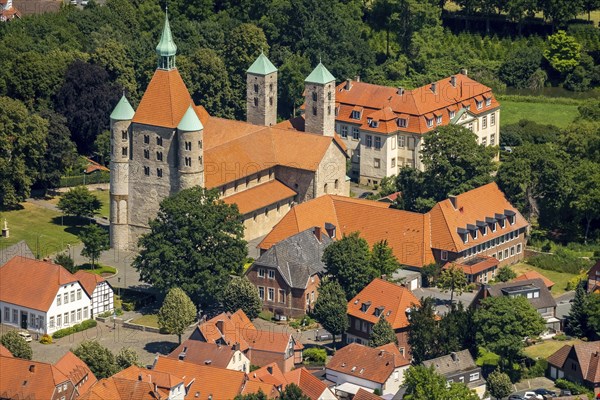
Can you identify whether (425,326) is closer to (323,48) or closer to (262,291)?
(262,291)

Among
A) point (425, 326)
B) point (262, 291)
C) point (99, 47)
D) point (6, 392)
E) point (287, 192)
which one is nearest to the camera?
point (6, 392)

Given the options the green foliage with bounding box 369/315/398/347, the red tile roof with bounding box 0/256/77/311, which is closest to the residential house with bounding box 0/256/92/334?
the red tile roof with bounding box 0/256/77/311

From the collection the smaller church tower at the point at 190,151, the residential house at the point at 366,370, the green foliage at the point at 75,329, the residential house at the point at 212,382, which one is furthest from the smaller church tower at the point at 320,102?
the residential house at the point at 212,382

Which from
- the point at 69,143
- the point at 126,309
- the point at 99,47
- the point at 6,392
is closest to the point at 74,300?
the point at 126,309

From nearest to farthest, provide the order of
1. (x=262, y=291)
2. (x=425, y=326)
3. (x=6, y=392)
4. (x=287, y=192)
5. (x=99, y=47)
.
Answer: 1. (x=6, y=392)
2. (x=425, y=326)
3. (x=262, y=291)
4. (x=287, y=192)
5. (x=99, y=47)

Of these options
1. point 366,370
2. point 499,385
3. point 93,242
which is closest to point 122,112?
point 93,242

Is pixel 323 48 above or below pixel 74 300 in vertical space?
above

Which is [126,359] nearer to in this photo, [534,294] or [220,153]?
[220,153]

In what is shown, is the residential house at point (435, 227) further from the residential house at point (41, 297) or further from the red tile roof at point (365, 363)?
the red tile roof at point (365, 363)
